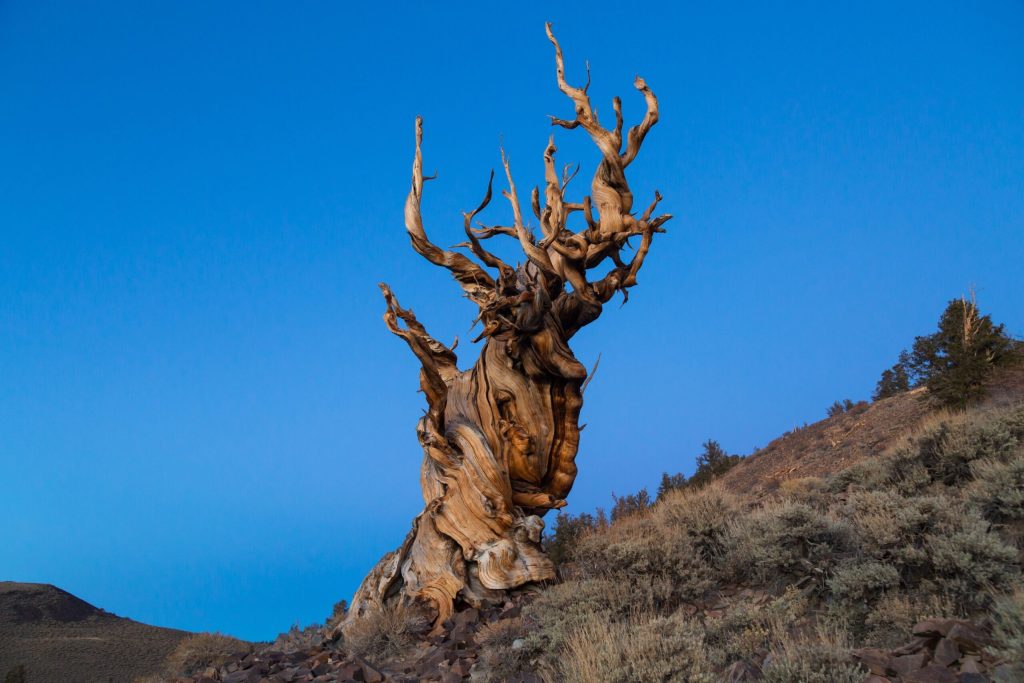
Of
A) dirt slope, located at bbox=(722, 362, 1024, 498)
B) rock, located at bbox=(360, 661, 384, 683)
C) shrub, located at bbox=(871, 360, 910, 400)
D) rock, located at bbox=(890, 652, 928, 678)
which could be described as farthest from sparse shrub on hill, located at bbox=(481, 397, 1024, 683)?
shrub, located at bbox=(871, 360, 910, 400)

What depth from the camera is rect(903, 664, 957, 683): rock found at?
4316 millimetres

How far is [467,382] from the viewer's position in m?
11.8

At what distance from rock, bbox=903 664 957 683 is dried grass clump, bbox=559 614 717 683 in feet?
3.92

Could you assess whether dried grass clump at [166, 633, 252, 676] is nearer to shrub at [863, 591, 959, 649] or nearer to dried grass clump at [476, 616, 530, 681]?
dried grass clump at [476, 616, 530, 681]

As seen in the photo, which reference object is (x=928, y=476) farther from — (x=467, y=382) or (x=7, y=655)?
(x=7, y=655)

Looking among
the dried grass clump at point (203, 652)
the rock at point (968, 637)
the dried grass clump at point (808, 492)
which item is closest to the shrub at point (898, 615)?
the rock at point (968, 637)

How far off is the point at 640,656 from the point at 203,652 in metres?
8.26

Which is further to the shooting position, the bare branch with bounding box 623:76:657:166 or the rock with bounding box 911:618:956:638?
the bare branch with bounding box 623:76:657:166

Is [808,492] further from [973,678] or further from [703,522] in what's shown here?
[973,678]

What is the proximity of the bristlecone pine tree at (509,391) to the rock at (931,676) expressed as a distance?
5.59m

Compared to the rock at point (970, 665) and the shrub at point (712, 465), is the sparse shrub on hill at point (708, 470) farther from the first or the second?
the rock at point (970, 665)

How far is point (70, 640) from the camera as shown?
59.4ft

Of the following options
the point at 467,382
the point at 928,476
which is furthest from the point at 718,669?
the point at 467,382

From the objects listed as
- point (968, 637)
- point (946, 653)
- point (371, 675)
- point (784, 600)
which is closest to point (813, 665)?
point (946, 653)
